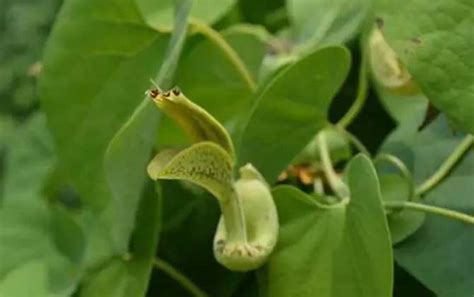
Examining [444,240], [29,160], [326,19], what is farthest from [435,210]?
[29,160]

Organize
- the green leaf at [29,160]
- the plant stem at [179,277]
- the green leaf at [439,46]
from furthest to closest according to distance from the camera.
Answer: the green leaf at [29,160] < the plant stem at [179,277] < the green leaf at [439,46]

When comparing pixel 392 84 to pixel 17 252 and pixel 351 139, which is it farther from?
pixel 17 252

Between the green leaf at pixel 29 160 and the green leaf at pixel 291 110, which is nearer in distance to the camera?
the green leaf at pixel 291 110

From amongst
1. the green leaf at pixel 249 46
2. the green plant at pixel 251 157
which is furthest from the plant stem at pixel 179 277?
the green leaf at pixel 249 46

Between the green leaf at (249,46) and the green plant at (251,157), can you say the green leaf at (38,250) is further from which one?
the green leaf at (249,46)

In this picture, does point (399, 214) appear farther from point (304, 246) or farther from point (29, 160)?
point (29, 160)

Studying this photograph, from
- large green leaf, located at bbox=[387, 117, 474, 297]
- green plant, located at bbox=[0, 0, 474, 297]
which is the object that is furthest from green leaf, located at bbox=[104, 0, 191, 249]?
large green leaf, located at bbox=[387, 117, 474, 297]

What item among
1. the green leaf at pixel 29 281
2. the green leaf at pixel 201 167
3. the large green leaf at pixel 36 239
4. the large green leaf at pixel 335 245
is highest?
the green leaf at pixel 201 167
